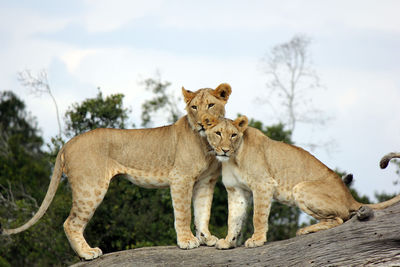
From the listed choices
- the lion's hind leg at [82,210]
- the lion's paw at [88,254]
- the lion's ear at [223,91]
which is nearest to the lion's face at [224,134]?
the lion's ear at [223,91]

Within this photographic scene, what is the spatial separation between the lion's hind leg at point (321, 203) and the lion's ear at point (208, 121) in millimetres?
1358

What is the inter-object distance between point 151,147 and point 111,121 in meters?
7.30

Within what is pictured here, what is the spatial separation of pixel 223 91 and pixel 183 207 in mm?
1684

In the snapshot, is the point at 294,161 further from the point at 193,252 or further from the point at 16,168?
the point at 16,168

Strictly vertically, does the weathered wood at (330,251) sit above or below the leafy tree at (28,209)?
below

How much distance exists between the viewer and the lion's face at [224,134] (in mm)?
7651

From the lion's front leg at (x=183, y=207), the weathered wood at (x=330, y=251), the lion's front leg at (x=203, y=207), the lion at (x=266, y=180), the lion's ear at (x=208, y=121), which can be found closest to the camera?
the weathered wood at (x=330, y=251)

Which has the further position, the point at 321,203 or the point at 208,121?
the point at 208,121

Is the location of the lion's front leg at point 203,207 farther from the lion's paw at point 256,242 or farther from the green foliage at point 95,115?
the green foliage at point 95,115

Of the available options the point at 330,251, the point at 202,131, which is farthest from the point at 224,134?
the point at 330,251

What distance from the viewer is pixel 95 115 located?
51.1ft

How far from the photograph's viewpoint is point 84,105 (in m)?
15.6

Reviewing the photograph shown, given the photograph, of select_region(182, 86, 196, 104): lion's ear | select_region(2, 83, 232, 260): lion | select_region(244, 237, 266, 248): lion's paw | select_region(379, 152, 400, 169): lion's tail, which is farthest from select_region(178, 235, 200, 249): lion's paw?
select_region(379, 152, 400, 169): lion's tail

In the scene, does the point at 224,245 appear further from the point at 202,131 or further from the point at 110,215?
the point at 110,215
